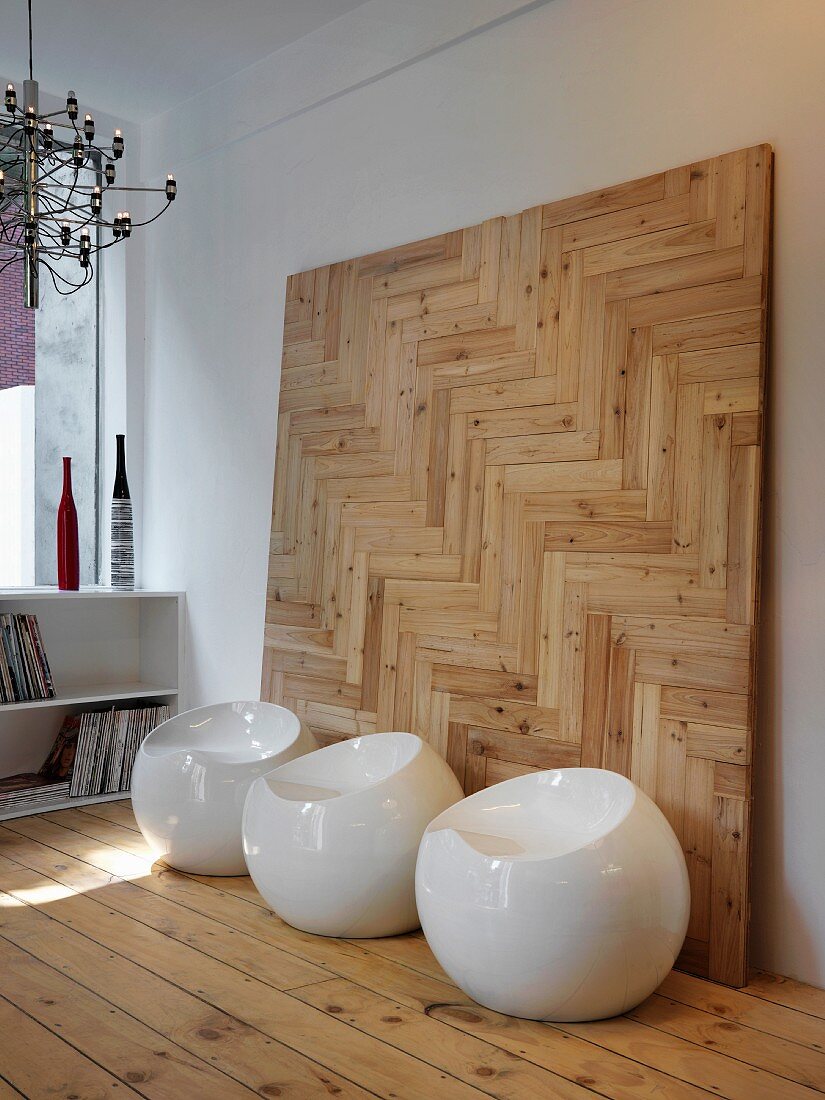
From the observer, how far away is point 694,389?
273cm

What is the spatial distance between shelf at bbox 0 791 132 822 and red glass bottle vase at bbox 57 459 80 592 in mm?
851

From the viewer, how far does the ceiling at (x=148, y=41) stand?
3717 mm

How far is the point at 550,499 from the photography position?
3.05m

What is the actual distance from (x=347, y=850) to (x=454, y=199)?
2154 millimetres

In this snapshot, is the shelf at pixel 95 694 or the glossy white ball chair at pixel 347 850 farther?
the shelf at pixel 95 694

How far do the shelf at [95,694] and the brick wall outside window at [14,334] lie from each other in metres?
1.38

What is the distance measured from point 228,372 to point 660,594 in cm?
228

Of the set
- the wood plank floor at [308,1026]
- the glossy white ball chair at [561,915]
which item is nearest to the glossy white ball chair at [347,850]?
the wood plank floor at [308,1026]

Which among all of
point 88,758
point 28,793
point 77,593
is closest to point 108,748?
point 88,758

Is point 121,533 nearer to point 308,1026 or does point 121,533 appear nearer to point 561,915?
point 308,1026

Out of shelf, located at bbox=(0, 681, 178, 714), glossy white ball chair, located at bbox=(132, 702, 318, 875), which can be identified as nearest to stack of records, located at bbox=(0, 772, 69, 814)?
shelf, located at bbox=(0, 681, 178, 714)

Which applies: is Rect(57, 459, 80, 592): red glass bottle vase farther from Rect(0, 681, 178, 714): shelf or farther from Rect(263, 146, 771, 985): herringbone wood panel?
Rect(263, 146, 771, 985): herringbone wood panel

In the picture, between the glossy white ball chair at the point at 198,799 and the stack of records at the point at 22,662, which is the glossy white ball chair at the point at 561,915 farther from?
the stack of records at the point at 22,662

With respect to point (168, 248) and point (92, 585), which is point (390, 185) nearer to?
point (168, 248)
